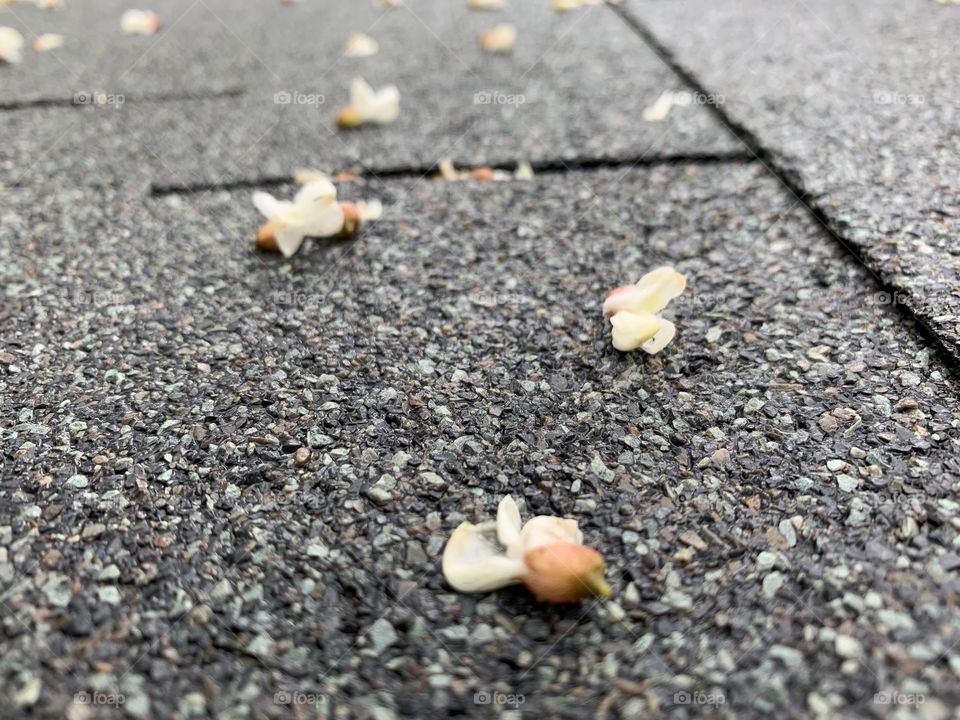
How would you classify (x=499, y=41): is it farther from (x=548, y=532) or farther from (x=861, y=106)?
(x=548, y=532)

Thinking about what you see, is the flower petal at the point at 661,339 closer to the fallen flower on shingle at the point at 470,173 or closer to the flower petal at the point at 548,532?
the flower petal at the point at 548,532

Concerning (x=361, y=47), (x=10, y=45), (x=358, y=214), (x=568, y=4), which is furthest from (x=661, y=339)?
(x=10, y=45)

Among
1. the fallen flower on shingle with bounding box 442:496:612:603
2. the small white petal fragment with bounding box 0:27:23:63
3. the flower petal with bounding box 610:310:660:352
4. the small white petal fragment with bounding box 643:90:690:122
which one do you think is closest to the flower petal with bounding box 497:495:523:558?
the fallen flower on shingle with bounding box 442:496:612:603

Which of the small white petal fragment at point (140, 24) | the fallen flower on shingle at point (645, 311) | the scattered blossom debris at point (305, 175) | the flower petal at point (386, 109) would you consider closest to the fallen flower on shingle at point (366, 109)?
the flower petal at point (386, 109)

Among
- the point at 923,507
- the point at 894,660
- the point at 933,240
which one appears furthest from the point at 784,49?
the point at 894,660

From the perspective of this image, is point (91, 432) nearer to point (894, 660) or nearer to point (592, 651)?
point (592, 651)

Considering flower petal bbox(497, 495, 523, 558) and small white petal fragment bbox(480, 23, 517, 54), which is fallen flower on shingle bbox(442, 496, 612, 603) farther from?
small white petal fragment bbox(480, 23, 517, 54)
